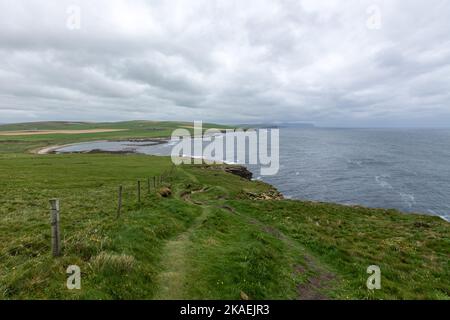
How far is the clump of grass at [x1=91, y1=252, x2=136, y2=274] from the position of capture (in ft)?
36.6

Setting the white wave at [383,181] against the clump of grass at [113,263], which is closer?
the clump of grass at [113,263]

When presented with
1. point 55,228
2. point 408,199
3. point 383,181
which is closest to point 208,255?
point 55,228

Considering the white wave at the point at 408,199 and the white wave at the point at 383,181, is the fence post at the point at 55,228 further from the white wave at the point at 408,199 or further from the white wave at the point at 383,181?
the white wave at the point at 383,181

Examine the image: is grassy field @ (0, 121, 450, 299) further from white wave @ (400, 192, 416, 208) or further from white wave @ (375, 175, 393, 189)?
white wave @ (375, 175, 393, 189)

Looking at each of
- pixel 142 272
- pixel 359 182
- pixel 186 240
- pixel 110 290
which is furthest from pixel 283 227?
pixel 359 182

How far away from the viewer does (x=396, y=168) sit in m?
97.8

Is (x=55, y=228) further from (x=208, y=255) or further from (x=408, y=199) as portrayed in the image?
(x=408, y=199)

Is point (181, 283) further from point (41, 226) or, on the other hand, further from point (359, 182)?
point (359, 182)

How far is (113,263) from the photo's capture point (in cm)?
1134

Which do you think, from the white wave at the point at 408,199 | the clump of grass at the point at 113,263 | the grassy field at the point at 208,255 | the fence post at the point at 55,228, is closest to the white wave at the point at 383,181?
the white wave at the point at 408,199

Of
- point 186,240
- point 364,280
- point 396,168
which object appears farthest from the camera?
point 396,168

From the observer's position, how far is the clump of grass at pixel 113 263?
36.6 ft
